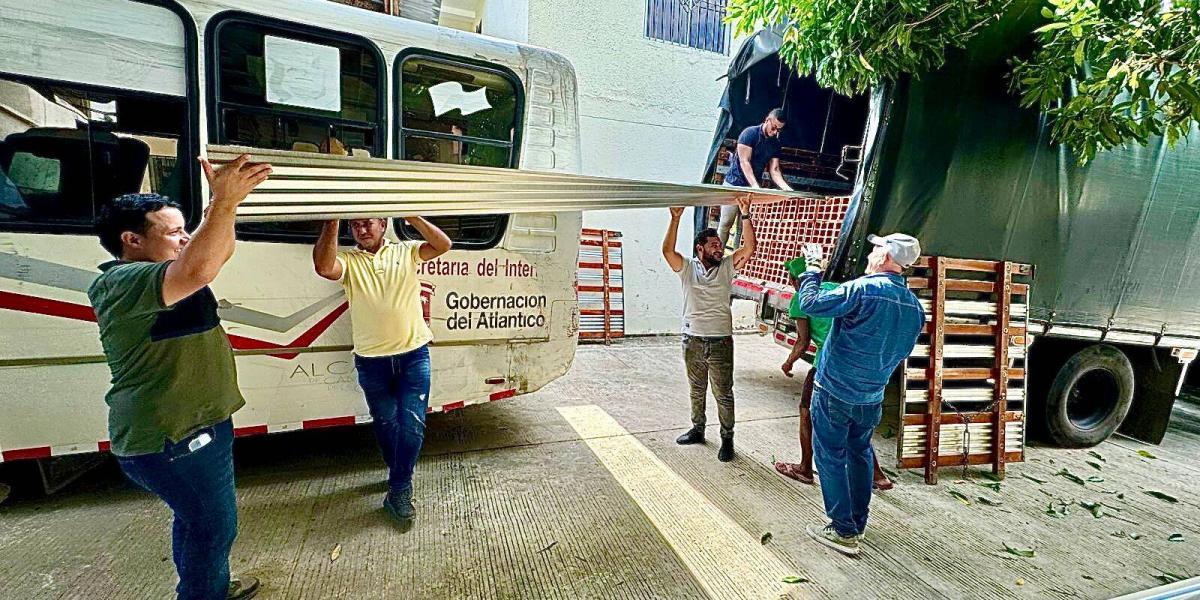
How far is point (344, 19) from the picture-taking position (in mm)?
3105

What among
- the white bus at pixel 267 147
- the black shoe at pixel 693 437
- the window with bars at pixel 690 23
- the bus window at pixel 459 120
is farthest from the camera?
the window with bars at pixel 690 23

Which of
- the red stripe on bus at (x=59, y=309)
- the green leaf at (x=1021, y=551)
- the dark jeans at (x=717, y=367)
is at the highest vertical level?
the red stripe on bus at (x=59, y=309)

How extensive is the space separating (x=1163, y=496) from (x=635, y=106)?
6.94 metres

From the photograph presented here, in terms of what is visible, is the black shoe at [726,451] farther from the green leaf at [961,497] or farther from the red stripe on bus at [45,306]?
the red stripe on bus at [45,306]

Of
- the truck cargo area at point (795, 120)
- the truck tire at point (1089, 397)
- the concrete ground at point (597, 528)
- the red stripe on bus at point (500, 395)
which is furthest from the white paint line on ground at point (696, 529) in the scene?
the truck tire at point (1089, 397)

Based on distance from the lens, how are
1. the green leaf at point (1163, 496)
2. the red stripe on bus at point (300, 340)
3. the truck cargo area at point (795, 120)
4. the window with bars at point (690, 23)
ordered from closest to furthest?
the red stripe on bus at point (300, 340) < the green leaf at point (1163, 496) < the truck cargo area at point (795, 120) < the window with bars at point (690, 23)

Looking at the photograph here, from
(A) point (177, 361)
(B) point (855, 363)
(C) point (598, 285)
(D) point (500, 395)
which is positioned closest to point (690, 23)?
(C) point (598, 285)

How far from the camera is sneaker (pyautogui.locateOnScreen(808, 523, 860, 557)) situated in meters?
2.82

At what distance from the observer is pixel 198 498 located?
1816 mm

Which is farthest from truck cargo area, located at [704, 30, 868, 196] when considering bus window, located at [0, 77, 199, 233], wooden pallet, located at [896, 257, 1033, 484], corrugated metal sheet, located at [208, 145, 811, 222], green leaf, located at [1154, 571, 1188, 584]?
bus window, located at [0, 77, 199, 233]

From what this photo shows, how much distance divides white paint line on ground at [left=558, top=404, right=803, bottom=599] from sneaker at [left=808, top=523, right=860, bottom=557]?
329mm

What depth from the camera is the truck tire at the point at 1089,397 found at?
15.0 feet

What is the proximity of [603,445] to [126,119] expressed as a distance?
3452 millimetres

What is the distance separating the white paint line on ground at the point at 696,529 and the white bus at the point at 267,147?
83 centimetres
